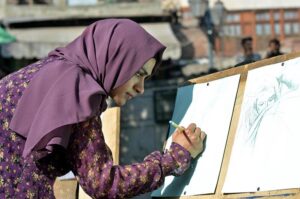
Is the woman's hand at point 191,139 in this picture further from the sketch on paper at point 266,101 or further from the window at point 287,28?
the window at point 287,28

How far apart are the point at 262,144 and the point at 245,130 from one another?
0.16 m

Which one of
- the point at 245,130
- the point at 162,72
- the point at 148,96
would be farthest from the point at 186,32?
the point at 245,130

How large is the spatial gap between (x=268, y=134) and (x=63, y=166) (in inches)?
30.6

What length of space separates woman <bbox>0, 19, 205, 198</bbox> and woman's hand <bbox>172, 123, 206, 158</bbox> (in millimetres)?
254

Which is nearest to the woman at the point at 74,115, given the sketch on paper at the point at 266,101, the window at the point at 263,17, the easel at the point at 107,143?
the sketch on paper at the point at 266,101


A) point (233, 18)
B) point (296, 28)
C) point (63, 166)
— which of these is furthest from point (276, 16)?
point (63, 166)

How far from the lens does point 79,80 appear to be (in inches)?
97.9

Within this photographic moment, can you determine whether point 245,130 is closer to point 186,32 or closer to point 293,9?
point 186,32

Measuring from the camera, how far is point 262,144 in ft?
8.82

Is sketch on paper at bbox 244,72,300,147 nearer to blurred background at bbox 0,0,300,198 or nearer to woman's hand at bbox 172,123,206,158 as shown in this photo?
woman's hand at bbox 172,123,206,158

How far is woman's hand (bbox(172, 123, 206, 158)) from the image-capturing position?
9.42 feet

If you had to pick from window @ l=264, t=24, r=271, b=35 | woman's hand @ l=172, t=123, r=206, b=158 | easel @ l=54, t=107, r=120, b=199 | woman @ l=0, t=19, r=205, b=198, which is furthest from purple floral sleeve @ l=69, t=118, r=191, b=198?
window @ l=264, t=24, r=271, b=35

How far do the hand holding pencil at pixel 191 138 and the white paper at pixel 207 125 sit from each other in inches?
1.6

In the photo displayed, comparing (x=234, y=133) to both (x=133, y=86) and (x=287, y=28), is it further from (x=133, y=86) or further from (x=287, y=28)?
(x=287, y=28)
